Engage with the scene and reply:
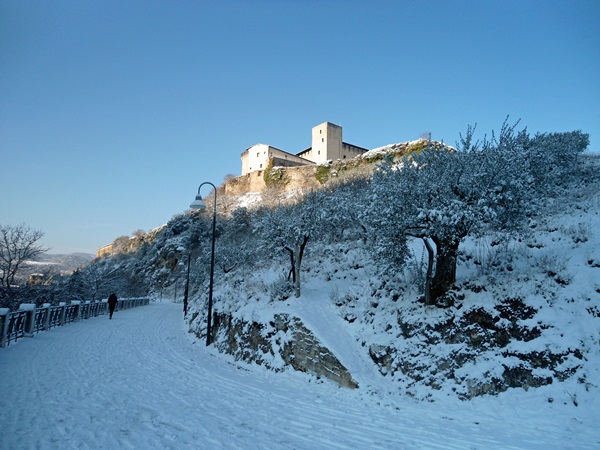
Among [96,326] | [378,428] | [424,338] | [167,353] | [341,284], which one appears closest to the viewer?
[378,428]

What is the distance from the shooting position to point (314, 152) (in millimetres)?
80438

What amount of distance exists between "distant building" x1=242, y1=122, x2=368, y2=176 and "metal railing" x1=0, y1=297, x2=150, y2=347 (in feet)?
187

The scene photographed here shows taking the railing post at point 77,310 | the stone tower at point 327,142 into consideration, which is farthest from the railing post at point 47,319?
the stone tower at point 327,142

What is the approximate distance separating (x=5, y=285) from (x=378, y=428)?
2977 centimetres

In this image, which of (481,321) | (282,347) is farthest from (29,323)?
(481,321)

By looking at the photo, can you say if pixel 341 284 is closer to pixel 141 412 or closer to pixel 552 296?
pixel 552 296

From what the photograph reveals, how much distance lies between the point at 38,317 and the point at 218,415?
14.6 meters

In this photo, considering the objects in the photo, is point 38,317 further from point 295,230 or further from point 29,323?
point 295,230

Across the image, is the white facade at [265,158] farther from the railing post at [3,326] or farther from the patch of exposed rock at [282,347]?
the railing post at [3,326]

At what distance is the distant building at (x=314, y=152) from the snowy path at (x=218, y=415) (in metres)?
66.7

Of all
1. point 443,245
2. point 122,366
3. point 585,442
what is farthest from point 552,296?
point 122,366

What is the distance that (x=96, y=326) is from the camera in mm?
19281

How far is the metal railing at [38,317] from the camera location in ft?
38.1

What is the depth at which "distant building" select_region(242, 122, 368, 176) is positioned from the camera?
77.1 metres
